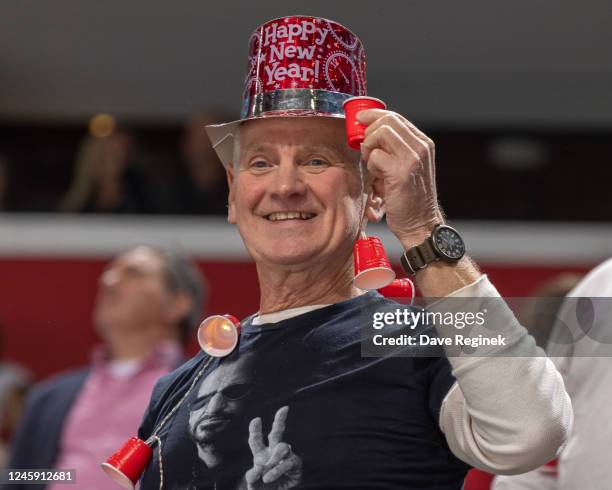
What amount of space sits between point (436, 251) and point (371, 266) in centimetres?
7

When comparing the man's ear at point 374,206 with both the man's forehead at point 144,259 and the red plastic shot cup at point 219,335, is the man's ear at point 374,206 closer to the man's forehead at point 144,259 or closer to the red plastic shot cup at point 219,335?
the red plastic shot cup at point 219,335

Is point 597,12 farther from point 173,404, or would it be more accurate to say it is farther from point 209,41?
point 173,404

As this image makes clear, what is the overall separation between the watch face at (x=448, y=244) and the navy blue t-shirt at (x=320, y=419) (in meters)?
0.12

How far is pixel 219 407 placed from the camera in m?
1.17

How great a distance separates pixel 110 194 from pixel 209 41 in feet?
3.37

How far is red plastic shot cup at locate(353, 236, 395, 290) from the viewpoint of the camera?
1.05 metres

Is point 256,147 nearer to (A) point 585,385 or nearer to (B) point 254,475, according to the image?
(B) point 254,475

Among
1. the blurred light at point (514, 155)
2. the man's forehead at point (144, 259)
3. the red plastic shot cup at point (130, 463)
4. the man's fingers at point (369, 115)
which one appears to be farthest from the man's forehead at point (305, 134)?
the man's forehead at point (144, 259)

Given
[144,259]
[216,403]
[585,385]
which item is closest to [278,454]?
[216,403]

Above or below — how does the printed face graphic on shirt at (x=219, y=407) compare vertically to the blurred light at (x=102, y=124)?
below

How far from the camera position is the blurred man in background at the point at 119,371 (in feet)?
6.41

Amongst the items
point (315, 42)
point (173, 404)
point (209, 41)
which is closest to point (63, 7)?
point (209, 41)

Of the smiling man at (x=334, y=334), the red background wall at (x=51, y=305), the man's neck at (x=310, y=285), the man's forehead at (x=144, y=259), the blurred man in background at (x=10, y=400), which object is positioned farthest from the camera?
the red background wall at (x=51, y=305)

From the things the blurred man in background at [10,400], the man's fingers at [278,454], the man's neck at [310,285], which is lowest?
the man's fingers at [278,454]
